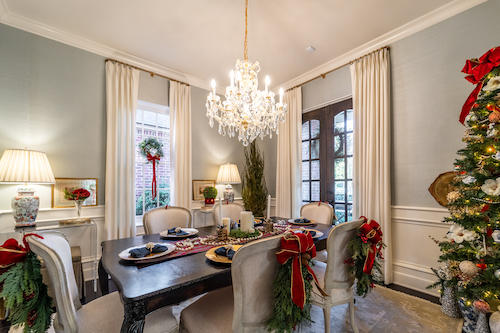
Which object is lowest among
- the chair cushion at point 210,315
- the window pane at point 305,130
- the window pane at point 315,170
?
the chair cushion at point 210,315

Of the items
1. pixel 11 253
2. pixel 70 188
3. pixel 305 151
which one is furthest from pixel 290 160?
pixel 11 253

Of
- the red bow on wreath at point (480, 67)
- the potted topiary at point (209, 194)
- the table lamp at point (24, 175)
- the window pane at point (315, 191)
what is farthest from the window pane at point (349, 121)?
the table lamp at point (24, 175)

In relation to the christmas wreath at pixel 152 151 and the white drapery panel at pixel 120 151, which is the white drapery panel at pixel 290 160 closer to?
the christmas wreath at pixel 152 151

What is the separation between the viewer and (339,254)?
1488mm

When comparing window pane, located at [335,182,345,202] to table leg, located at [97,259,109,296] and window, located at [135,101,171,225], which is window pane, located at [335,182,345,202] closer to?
window, located at [135,101,171,225]

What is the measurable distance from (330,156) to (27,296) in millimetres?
3481

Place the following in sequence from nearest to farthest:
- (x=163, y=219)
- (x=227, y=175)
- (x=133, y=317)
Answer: (x=133, y=317)
(x=163, y=219)
(x=227, y=175)

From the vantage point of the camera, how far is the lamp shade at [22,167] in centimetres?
207

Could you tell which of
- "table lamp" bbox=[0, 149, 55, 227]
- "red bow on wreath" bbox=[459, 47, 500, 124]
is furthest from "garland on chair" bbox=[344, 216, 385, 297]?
"table lamp" bbox=[0, 149, 55, 227]

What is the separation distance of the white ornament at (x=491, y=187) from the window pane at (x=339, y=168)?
1.83 meters

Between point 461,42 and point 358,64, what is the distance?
105cm

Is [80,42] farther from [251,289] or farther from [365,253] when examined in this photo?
[365,253]

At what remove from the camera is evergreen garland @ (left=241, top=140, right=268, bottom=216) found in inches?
160

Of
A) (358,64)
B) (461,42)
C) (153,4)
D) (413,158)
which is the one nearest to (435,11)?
(461,42)
